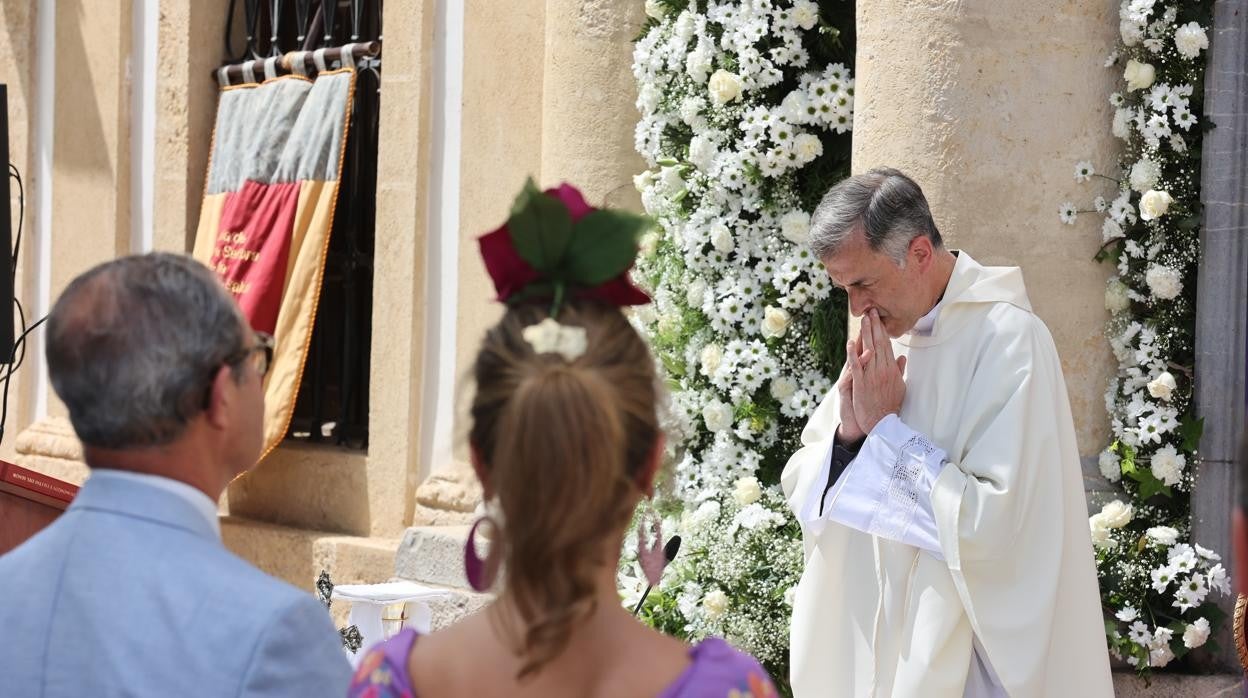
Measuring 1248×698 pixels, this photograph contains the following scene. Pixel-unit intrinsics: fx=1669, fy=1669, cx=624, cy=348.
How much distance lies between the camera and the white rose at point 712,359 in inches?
212

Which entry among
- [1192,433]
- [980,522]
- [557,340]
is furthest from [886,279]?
[557,340]

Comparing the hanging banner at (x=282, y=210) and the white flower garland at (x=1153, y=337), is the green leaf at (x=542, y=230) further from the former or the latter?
the hanging banner at (x=282, y=210)

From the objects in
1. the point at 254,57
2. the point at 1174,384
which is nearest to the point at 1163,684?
the point at 1174,384

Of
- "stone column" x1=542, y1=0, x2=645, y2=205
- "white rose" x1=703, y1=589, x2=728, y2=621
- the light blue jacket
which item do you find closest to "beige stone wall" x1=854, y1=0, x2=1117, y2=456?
"white rose" x1=703, y1=589, x2=728, y2=621

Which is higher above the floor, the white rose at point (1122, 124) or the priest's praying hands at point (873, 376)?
the white rose at point (1122, 124)

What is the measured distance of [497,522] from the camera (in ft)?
6.22

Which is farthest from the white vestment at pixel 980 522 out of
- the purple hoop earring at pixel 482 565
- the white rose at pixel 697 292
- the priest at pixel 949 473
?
the purple hoop earring at pixel 482 565

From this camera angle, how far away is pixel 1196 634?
4.51m

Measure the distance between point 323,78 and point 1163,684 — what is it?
4295 mm

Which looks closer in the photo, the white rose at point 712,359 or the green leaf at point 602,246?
the green leaf at point 602,246

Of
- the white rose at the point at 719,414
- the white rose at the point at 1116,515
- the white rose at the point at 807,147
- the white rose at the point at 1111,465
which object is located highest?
the white rose at the point at 807,147

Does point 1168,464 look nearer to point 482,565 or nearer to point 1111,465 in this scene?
point 1111,465

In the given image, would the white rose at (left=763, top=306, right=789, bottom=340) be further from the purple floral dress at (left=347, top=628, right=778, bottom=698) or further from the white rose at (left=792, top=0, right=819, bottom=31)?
the purple floral dress at (left=347, top=628, right=778, bottom=698)

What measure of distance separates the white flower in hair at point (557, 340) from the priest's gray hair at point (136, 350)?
395 millimetres
